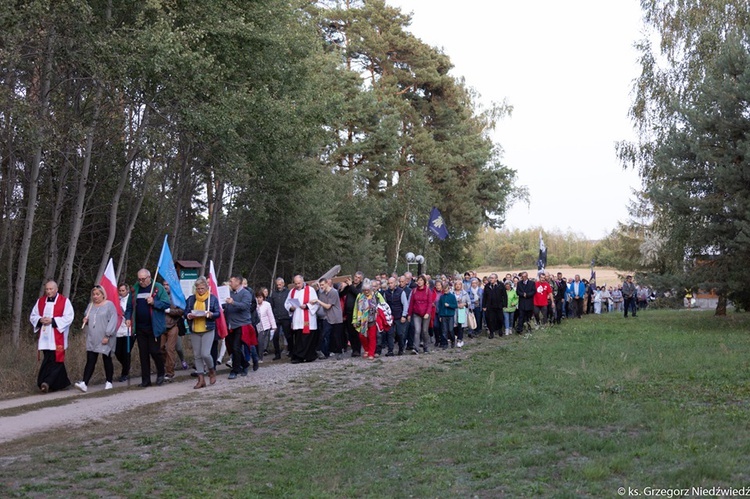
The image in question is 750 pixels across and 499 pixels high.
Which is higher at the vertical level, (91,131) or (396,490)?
(91,131)

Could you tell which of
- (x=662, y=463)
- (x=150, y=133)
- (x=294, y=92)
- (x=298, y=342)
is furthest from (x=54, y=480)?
(x=294, y=92)

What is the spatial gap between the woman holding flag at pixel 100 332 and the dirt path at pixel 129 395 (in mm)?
357

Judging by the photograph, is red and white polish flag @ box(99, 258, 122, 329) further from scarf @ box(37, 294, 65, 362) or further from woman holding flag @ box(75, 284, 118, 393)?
scarf @ box(37, 294, 65, 362)

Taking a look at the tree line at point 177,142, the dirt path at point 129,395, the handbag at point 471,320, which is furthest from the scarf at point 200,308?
the handbag at point 471,320

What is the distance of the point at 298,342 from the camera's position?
19.3 metres

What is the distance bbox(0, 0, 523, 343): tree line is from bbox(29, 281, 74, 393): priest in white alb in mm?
3256

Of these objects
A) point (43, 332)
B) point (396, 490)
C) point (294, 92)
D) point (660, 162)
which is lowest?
point (396, 490)

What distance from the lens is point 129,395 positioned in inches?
552

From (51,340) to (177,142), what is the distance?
388 inches

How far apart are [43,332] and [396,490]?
946cm

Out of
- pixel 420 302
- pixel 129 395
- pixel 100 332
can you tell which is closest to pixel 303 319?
pixel 420 302

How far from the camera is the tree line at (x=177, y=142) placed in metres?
17.6

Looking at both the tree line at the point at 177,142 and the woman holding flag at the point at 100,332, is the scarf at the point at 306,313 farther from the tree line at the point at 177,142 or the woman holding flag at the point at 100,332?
the woman holding flag at the point at 100,332

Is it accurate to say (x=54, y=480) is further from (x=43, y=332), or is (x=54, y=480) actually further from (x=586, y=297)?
(x=586, y=297)
